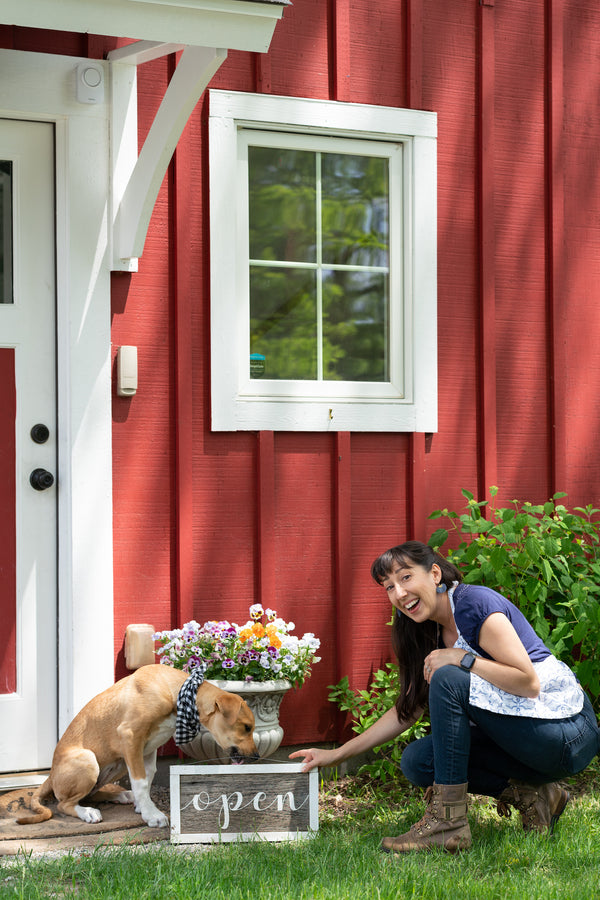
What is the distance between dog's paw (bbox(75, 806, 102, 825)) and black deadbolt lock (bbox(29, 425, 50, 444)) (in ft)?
4.84

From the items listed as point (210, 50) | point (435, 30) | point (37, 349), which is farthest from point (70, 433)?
point (435, 30)

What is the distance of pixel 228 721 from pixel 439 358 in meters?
2.17

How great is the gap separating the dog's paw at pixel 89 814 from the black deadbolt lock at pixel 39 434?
4.84 ft

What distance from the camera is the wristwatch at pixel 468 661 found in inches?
140

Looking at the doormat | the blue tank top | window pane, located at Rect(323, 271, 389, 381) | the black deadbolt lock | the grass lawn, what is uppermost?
window pane, located at Rect(323, 271, 389, 381)

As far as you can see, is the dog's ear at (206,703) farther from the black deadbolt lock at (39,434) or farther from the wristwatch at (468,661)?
the black deadbolt lock at (39,434)

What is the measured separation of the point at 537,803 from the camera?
148 inches

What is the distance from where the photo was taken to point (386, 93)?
200 inches

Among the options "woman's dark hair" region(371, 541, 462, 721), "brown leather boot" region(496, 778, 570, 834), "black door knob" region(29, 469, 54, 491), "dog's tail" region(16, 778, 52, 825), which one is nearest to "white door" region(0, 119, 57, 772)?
"black door knob" region(29, 469, 54, 491)

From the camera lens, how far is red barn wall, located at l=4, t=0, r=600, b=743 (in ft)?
15.2

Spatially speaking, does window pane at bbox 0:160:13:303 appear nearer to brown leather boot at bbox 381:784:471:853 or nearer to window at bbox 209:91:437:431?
window at bbox 209:91:437:431

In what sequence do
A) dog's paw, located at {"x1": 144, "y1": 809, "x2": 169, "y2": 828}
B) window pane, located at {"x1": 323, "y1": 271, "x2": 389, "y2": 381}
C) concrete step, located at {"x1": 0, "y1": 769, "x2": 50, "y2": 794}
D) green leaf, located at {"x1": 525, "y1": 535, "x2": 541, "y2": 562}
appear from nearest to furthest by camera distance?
dog's paw, located at {"x1": 144, "y1": 809, "x2": 169, "y2": 828}
concrete step, located at {"x1": 0, "y1": 769, "x2": 50, "y2": 794}
green leaf, located at {"x1": 525, "y1": 535, "x2": 541, "y2": 562}
window pane, located at {"x1": 323, "y1": 271, "x2": 389, "y2": 381}

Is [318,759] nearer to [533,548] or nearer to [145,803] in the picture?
[145,803]

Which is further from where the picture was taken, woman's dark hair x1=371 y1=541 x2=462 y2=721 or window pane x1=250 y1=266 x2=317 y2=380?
window pane x1=250 y1=266 x2=317 y2=380
